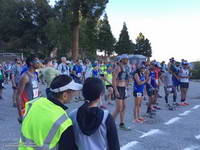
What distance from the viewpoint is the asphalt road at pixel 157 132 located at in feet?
20.3

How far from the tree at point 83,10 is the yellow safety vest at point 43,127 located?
28.2m

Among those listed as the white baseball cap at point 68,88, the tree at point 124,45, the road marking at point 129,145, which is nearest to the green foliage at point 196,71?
the road marking at point 129,145

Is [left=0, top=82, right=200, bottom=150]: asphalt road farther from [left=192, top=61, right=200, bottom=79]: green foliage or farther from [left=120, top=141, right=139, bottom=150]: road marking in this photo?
[left=192, top=61, right=200, bottom=79]: green foliage

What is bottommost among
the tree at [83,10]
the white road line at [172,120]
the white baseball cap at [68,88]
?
the white road line at [172,120]

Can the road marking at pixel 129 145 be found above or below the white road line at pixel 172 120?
above

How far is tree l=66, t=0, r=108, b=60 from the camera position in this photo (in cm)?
2973

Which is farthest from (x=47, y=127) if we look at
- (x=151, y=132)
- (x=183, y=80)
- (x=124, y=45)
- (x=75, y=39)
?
(x=124, y=45)

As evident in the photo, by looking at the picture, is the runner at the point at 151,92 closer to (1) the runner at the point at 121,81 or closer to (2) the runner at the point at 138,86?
(2) the runner at the point at 138,86

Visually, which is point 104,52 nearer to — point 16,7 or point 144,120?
point 16,7

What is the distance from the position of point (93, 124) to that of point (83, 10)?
29025mm

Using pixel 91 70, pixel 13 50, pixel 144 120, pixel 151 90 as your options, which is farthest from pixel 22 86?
pixel 13 50

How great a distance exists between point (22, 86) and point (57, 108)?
2882 millimetres

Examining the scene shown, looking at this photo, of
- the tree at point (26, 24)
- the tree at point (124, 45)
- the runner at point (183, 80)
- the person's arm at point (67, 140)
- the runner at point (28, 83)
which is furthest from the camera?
the tree at point (124, 45)

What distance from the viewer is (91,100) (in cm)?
246
